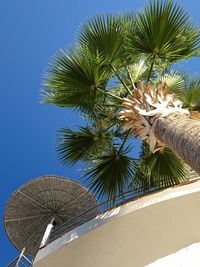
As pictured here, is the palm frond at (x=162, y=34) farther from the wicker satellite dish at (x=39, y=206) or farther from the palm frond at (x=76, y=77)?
the wicker satellite dish at (x=39, y=206)

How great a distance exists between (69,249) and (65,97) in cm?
273

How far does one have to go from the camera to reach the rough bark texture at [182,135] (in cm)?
399

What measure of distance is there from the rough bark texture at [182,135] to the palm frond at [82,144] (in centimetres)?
234

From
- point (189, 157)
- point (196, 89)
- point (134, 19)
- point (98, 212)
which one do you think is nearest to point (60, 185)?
point (98, 212)

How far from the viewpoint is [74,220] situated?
23.3 ft

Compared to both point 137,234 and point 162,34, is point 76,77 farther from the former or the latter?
point 137,234

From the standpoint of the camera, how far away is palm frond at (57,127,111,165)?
7.43 m

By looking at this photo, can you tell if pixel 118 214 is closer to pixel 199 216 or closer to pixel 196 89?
pixel 199 216

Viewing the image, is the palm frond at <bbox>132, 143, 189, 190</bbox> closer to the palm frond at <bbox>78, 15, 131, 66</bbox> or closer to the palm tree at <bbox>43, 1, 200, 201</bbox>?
the palm tree at <bbox>43, 1, 200, 201</bbox>

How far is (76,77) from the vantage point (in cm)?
659

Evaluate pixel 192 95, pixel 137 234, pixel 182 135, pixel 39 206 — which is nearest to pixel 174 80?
pixel 192 95

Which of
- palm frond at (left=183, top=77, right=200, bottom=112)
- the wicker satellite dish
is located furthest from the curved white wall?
the wicker satellite dish

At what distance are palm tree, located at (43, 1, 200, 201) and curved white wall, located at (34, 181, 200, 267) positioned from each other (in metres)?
0.54

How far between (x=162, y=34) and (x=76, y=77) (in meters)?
1.64
